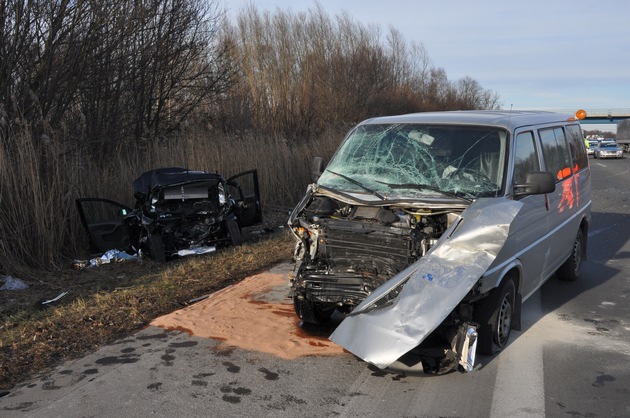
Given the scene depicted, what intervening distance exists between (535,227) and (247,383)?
10.4 feet

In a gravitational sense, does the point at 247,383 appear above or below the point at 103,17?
below

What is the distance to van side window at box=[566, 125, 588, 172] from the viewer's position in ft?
25.9

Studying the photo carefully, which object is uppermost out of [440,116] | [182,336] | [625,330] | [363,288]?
[440,116]

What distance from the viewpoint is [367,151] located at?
6398 millimetres

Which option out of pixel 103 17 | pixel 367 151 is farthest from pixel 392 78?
pixel 367 151

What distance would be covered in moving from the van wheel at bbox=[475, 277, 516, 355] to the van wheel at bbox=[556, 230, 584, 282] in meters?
2.90

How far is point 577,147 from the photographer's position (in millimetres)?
8219

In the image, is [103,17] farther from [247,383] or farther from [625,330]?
[625,330]

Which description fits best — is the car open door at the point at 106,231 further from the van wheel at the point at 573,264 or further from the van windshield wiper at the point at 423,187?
the van wheel at the point at 573,264

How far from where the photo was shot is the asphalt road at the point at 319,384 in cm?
423

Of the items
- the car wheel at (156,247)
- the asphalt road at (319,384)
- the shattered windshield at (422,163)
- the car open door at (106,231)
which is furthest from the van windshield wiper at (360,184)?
the car open door at (106,231)

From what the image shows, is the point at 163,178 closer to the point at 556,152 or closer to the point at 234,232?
the point at 234,232

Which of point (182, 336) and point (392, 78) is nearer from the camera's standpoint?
point (182, 336)

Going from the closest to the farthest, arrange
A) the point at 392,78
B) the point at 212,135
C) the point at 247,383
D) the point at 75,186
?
1. the point at 247,383
2. the point at 75,186
3. the point at 212,135
4. the point at 392,78
